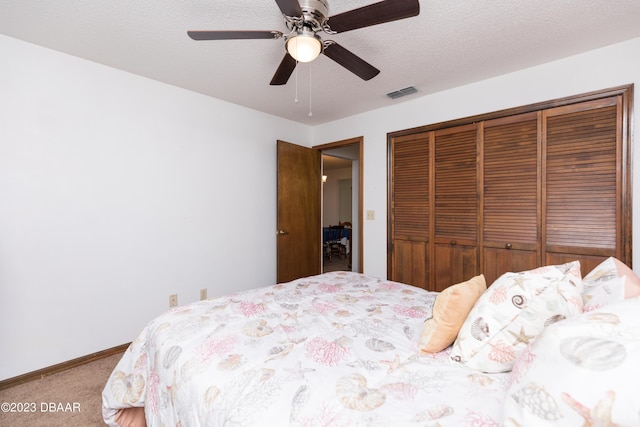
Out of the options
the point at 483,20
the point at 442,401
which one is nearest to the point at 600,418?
the point at 442,401

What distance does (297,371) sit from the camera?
3.34 ft

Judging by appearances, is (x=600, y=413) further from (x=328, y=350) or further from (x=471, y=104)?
(x=471, y=104)

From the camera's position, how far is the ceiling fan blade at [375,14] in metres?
1.32

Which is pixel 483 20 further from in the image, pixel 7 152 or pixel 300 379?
pixel 7 152

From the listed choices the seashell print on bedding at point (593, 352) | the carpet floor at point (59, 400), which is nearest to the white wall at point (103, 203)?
the carpet floor at point (59, 400)

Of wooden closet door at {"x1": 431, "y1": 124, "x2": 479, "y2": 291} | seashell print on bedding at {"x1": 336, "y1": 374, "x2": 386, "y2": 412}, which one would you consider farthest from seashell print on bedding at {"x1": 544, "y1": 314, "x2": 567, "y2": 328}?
wooden closet door at {"x1": 431, "y1": 124, "x2": 479, "y2": 291}

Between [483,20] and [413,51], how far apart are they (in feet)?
1.64

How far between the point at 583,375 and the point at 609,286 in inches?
27.8

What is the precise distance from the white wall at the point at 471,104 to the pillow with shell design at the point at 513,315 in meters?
1.83

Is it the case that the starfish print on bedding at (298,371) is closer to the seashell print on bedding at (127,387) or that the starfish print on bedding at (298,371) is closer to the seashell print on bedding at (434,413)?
the seashell print on bedding at (434,413)

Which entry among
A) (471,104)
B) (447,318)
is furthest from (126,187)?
(471,104)

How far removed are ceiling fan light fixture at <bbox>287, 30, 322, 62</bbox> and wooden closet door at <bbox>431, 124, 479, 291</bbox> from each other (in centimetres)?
195

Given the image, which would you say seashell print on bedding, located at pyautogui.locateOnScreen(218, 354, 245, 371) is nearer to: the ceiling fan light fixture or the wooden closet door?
the ceiling fan light fixture

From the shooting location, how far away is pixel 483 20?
1.91 metres
